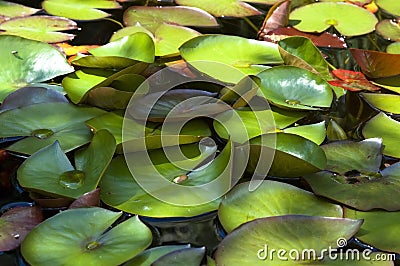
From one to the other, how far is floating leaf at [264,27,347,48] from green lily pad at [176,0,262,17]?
0.42 feet

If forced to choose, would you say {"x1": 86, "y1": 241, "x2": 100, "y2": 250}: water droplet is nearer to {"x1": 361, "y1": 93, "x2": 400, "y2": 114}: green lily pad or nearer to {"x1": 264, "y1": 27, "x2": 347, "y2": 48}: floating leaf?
{"x1": 361, "y1": 93, "x2": 400, "y2": 114}: green lily pad

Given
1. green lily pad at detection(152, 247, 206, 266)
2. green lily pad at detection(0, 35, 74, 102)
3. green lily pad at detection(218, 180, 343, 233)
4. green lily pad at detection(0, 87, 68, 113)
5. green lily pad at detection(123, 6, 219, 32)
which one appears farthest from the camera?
green lily pad at detection(123, 6, 219, 32)

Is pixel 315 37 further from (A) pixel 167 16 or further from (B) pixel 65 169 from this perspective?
(B) pixel 65 169

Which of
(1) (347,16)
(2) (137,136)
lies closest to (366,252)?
(2) (137,136)

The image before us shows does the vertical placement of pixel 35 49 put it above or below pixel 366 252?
above

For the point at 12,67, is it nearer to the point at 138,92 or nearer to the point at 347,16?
the point at 138,92

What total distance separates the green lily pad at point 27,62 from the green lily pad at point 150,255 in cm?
56

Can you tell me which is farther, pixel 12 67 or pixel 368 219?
pixel 12 67

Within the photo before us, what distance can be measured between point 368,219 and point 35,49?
795 mm

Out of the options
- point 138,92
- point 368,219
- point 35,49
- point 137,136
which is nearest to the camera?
point 368,219

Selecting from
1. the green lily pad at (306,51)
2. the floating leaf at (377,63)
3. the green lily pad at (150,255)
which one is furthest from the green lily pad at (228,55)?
the green lily pad at (150,255)

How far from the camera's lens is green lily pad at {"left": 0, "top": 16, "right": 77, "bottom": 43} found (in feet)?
4.80

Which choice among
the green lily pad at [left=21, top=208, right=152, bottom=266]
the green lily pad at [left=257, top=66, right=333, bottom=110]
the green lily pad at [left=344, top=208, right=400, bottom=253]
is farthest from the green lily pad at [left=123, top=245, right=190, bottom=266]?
the green lily pad at [left=257, top=66, right=333, bottom=110]

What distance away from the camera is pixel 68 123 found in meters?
1.12
